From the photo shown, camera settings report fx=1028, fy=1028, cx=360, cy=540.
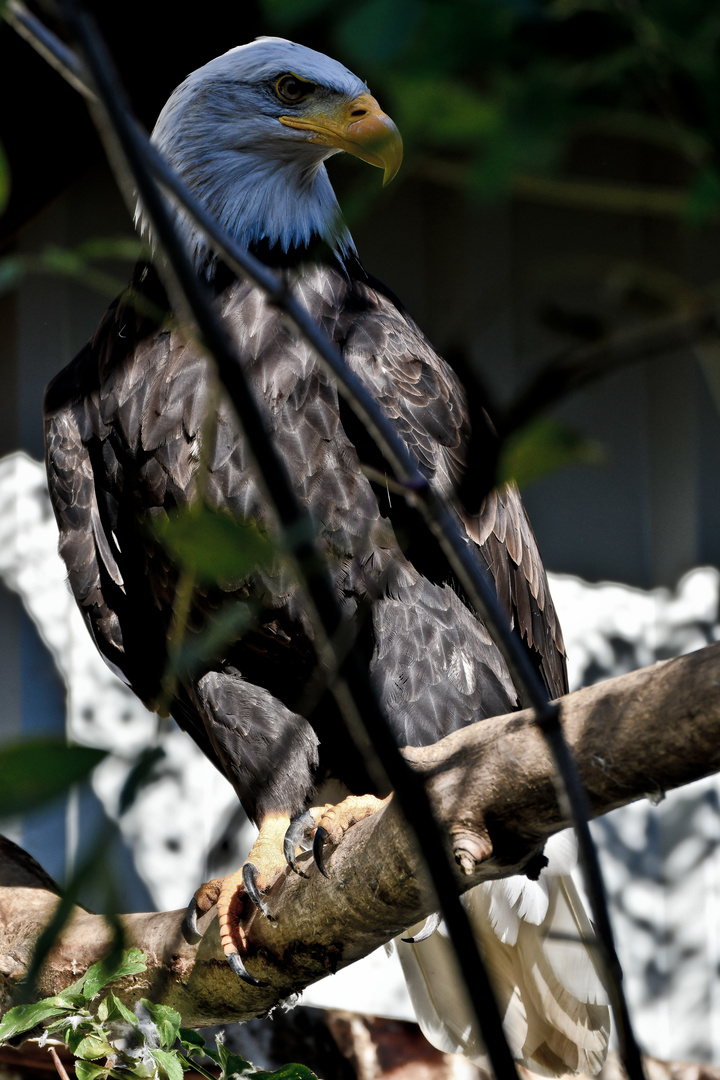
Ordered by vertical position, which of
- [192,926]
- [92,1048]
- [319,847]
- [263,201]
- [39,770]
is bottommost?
[192,926]

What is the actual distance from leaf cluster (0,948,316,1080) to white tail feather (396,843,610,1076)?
72cm

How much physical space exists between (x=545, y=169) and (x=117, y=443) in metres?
1.70

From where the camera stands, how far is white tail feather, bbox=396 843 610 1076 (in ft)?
6.86

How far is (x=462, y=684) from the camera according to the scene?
184 cm

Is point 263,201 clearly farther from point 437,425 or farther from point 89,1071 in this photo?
point 89,1071

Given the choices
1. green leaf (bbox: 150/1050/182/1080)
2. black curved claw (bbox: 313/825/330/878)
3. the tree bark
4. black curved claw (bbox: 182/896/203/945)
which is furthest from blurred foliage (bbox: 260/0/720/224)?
black curved claw (bbox: 182/896/203/945)

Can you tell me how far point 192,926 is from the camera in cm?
170

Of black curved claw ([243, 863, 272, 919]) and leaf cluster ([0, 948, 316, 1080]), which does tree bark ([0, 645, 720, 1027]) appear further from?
leaf cluster ([0, 948, 316, 1080])

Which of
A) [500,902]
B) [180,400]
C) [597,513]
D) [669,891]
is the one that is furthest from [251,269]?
[669,891]

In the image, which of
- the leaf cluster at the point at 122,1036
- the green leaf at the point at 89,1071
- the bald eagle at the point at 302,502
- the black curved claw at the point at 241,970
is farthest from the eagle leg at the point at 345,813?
the green leaf at the point at 89,1071

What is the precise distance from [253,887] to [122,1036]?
28 cm

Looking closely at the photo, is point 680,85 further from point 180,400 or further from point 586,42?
point 180,400

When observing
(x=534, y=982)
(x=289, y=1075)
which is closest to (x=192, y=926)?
(x=289, y=1075)

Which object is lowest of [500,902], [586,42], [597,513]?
[597,513]
